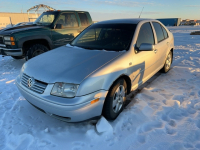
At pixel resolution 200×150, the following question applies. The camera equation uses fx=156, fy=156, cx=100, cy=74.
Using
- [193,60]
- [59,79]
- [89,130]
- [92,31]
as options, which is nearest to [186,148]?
[89,130]

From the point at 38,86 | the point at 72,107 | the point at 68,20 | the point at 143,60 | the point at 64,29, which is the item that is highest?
the point at 68,20

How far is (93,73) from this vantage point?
7.28 feet

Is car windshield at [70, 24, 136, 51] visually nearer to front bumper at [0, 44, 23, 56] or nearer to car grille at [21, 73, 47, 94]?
car grille at [21, 73, 47, 94]

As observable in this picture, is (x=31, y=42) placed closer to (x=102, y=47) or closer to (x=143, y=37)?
(x=102, y=47)

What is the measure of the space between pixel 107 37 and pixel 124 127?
188cm

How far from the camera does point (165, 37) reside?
4441mm

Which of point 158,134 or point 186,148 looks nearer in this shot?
point 186,148

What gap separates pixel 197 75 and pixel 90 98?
3.89 meters

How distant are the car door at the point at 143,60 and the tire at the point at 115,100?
347 mm

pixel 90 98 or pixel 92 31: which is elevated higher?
pixel 92 31

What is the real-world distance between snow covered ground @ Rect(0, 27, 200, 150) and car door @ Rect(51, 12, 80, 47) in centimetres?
294

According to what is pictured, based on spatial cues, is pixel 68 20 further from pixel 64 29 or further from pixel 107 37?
pixel 107 37

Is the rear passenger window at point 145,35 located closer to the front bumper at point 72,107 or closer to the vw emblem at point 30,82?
the front bumper at point 72,107

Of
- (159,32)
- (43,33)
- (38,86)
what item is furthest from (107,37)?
(43,33)
